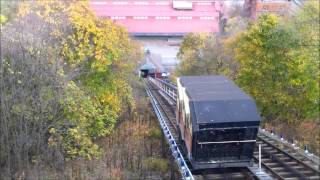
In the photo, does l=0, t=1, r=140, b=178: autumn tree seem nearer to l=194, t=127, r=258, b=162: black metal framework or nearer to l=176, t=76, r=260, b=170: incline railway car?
l=176, t=76, r=260, b=170: incline railway car

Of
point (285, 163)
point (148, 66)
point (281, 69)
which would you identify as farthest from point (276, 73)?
point (148, 66)

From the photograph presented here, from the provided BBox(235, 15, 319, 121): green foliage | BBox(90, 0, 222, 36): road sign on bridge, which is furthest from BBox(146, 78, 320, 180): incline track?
BBox(90, 0, 222, 36): road sign on bridge

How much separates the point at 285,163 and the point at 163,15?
212 ft

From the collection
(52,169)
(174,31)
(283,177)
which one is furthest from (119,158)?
(174,31)

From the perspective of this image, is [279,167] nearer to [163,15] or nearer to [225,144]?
[225,144]

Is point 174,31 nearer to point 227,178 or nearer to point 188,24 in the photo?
point 188,24

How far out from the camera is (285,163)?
56.1 ft

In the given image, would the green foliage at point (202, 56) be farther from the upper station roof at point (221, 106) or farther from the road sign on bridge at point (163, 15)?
the road sign on bridge at point (163, 15)

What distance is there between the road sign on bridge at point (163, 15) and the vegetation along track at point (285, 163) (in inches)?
2334

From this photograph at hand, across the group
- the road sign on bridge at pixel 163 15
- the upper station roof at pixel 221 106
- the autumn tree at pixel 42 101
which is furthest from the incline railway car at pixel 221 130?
the road sign on bridge at pixel 163 15

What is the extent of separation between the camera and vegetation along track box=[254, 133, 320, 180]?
1593 centimetres

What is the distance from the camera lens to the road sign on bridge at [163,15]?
7781 cm

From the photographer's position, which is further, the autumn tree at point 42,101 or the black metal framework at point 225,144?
the autumn tree at point 42,101

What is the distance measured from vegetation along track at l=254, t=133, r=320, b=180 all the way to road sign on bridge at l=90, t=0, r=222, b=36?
195ft
